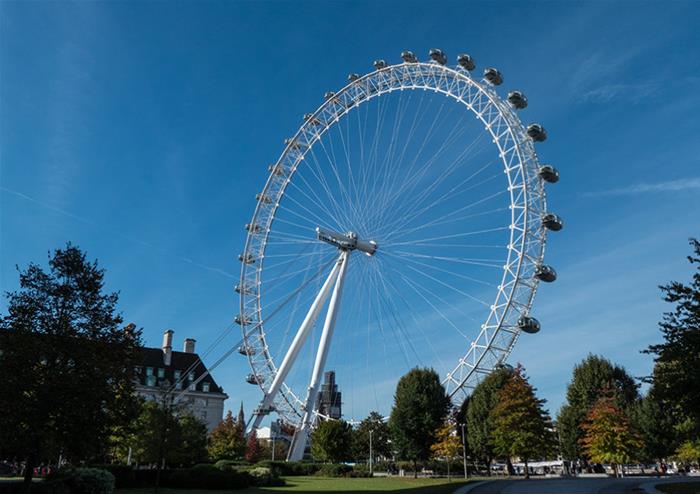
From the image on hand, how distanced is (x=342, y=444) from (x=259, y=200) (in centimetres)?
3118

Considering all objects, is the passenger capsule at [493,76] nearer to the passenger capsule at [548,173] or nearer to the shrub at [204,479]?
the passenger capsule at [548,173]

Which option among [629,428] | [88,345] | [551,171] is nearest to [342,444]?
[629,428]

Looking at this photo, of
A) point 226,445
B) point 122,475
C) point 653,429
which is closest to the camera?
point 122,475

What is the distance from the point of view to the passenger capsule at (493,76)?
41438 millimetres

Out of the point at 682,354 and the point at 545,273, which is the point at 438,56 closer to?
the point at 545,273

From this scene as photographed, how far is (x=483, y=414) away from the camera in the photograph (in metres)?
58.0

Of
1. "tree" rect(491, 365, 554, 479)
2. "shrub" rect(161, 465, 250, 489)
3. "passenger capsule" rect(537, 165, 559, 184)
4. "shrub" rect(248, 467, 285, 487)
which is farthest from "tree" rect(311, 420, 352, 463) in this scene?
"passenger capsule" rect(537, 165, 559, 184)

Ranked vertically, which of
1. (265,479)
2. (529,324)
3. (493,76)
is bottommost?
(265,479)

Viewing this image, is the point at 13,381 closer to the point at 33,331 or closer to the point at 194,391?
the point at 33,331

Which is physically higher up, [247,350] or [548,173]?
[548,173]

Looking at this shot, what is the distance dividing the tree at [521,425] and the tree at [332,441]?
23515 millimetres

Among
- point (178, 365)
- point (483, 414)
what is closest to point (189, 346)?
point (178, 365)

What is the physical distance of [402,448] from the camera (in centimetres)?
5866

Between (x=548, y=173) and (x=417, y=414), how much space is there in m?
30.3
